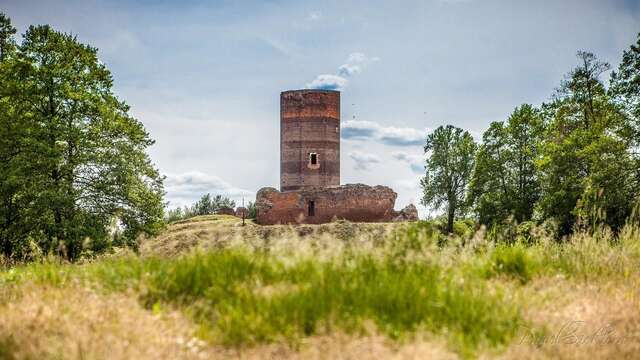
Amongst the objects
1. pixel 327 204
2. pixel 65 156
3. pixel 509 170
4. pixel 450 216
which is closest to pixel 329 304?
pixel 65 156

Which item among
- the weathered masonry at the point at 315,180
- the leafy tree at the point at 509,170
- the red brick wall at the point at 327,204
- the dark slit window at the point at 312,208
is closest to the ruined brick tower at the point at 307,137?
the weathered masonry at the point at 315,180

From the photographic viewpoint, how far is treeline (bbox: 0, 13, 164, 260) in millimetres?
22016

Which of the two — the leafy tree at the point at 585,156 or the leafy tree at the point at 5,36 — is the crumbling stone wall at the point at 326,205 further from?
the leafy tree at the point at 5,36

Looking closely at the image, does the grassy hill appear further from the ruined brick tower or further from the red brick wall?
the ruined brick tower

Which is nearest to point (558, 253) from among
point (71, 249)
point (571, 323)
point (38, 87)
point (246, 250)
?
point (571, 323)

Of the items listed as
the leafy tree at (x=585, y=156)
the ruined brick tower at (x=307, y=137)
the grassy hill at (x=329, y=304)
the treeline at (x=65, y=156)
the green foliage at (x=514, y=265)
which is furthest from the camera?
the ruined brick tower at (x=307, y=137)

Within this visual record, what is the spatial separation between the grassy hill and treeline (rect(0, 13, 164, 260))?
1615cm

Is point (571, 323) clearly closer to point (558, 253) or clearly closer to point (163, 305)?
point (558, 253)

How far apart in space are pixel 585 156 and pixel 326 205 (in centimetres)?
2436

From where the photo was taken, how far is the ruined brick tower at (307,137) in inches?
2108

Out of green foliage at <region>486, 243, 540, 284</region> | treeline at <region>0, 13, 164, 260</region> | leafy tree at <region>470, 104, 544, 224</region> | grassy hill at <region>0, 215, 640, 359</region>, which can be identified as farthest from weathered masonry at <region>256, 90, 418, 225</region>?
grassy hill at <region>0, 215, 640, 359</region>

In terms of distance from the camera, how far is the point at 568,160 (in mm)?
30625

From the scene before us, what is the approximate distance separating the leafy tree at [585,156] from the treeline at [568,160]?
0.12ft

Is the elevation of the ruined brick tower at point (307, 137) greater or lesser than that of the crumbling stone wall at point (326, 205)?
greater
